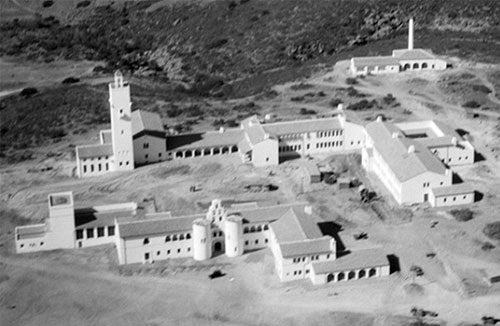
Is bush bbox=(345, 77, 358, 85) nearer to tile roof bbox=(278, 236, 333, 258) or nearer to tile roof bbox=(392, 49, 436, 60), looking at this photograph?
tile roof bbox=(392, 49, 436, 60)

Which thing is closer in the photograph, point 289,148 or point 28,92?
point 289,148

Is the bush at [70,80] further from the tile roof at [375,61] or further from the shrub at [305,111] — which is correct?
the tile roof at [375,61]

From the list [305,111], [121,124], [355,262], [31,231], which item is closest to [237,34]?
[305,111]

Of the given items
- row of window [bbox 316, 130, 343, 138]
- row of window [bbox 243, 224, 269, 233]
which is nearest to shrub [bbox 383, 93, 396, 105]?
row of window [bbox 316, 130, 343, 138]

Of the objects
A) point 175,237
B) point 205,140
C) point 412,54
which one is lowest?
point 175,237

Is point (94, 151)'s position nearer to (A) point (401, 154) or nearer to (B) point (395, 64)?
(A) point (401, 154)

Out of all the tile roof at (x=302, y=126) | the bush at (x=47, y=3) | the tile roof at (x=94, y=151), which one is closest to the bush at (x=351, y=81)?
the tile roof at (x=302, y=126)

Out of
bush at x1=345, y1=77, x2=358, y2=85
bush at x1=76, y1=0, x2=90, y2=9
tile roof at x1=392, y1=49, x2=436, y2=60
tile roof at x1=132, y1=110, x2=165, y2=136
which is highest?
bush at x1=76, y1=0, x2=90, y2=9
